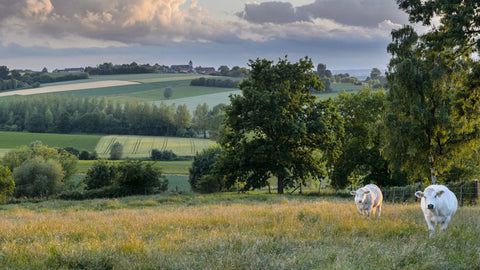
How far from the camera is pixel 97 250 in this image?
826cm

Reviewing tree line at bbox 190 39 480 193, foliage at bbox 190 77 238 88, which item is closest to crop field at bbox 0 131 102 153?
foliage at bbox 190 77 238 88

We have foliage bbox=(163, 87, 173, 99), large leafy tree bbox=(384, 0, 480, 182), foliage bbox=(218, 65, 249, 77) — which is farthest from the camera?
foliage bbox=(218, 65, 249, 77)

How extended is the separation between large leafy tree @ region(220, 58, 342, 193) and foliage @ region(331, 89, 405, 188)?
405cm

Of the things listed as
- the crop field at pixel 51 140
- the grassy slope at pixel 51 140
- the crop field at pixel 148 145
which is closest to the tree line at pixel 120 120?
the crop field at pixel 148 145

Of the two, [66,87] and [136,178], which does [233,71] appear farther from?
[136,178]

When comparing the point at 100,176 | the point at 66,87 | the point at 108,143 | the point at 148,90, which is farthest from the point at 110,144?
the point at 66,87

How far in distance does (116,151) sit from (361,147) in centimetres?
6517

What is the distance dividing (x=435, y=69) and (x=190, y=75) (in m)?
179

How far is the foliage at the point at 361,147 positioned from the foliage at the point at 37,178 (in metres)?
45.3

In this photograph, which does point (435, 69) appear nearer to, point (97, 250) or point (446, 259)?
point (446, 259)

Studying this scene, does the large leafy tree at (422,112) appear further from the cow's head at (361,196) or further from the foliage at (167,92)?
the foliage at (167,92)

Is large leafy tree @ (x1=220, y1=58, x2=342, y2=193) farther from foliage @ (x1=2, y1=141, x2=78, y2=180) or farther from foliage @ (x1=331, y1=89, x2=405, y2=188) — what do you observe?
foliage @ (x1=2, y1=141, x2=78, y2=180)

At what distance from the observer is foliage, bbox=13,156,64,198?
2539 inches

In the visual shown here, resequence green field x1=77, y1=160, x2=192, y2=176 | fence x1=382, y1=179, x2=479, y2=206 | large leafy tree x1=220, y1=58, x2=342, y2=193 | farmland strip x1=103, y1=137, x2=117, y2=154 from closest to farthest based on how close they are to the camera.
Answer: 1. fence x1=382, y1=179, x2=479, y2=206
2. large leafy tree x1=220, y1=58, x2=342, y2=193
3. green field x1=77, y1=160, x2=192, y2=176
4. farmland strip x1=103, y1=137, x2=117, y2=154
